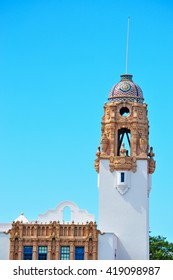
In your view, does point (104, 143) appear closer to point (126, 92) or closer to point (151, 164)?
point (151, 164)

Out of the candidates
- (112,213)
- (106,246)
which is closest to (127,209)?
(112,213)

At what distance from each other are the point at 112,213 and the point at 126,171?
4.62 meters

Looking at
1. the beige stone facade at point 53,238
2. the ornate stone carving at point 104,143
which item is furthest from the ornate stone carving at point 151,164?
the beige stone facade at point 53,238

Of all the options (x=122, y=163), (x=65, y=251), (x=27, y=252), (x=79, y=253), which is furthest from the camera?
(x=122, y=163)

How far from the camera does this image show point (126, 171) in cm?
10238

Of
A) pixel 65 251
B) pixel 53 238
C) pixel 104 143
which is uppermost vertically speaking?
pixel 104 143

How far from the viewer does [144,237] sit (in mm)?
100562

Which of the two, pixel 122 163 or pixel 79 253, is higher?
pixel 122 163

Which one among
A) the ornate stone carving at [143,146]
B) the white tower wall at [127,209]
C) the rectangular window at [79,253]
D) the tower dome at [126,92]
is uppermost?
the tower dome at [126,92]

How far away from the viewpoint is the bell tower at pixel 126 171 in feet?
330

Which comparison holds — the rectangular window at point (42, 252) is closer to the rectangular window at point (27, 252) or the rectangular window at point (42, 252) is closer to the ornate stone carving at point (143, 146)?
the rectangular window at point (27, 252)

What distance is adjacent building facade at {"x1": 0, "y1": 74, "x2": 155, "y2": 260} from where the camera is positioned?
9819 centimetres

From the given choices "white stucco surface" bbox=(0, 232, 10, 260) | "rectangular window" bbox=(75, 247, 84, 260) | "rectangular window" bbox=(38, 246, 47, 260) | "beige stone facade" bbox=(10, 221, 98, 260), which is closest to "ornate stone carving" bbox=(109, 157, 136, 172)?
"beige stone facade" bbox=(10, 221, 98, 260)
